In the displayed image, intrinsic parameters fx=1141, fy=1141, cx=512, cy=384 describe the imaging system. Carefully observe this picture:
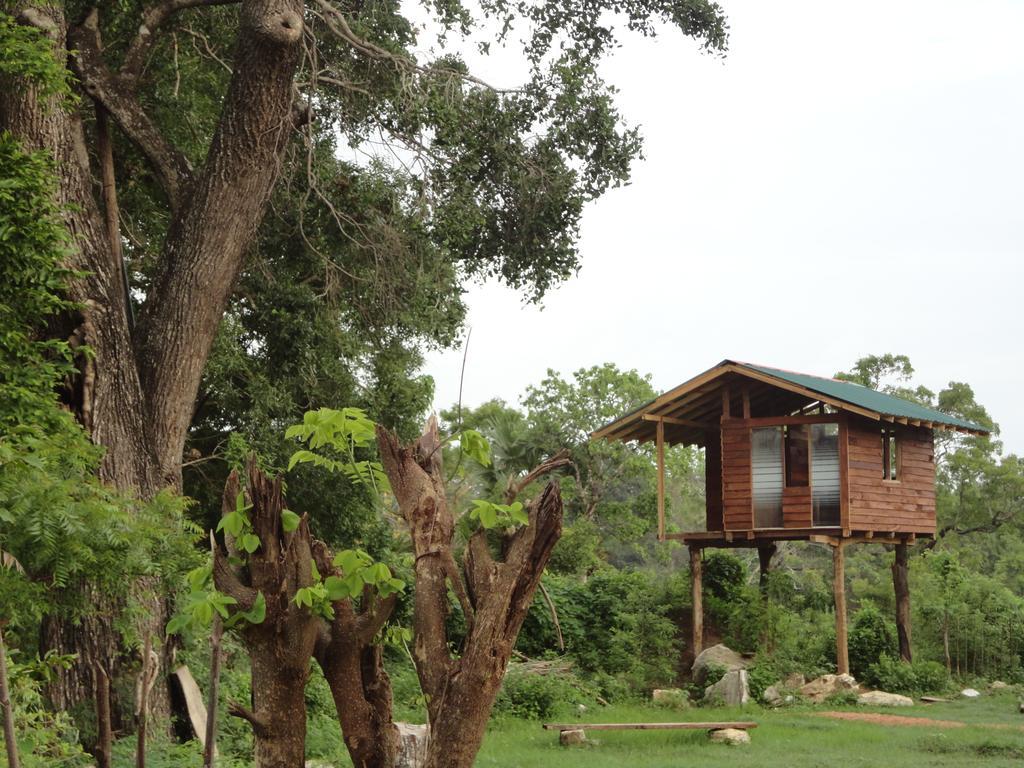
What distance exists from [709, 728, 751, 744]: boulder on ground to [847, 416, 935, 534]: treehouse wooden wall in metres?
7.80

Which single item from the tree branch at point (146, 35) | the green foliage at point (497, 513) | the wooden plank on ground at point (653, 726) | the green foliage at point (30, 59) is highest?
the tree branch at point (146, 35)

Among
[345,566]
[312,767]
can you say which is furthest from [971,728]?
[345,566]

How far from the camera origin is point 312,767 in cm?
1028

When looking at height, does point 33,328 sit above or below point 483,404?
below

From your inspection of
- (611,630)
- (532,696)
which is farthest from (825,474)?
(532,696)

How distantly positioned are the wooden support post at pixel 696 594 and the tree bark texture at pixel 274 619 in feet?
62.4

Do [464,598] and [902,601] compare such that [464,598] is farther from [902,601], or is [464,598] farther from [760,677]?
[902,601]

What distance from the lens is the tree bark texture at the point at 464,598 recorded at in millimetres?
3986

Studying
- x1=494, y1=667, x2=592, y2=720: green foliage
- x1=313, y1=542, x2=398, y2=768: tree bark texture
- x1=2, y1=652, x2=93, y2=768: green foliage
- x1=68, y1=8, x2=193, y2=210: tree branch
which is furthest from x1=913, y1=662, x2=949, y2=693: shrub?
x1=313, y1=542, x2=398, y2=768: tree bark texture

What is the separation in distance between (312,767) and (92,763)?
2587 millimetres

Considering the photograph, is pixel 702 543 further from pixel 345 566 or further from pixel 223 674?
pixel 345 566

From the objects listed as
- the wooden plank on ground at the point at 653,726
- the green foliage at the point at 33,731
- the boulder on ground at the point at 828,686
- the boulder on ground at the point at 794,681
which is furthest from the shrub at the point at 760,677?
the green foliage at the point at 33,731

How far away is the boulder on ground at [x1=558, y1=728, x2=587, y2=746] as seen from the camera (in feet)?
47.5

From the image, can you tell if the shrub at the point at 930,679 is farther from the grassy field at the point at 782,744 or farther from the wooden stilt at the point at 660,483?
the wooden stilt at the point at 660,483
